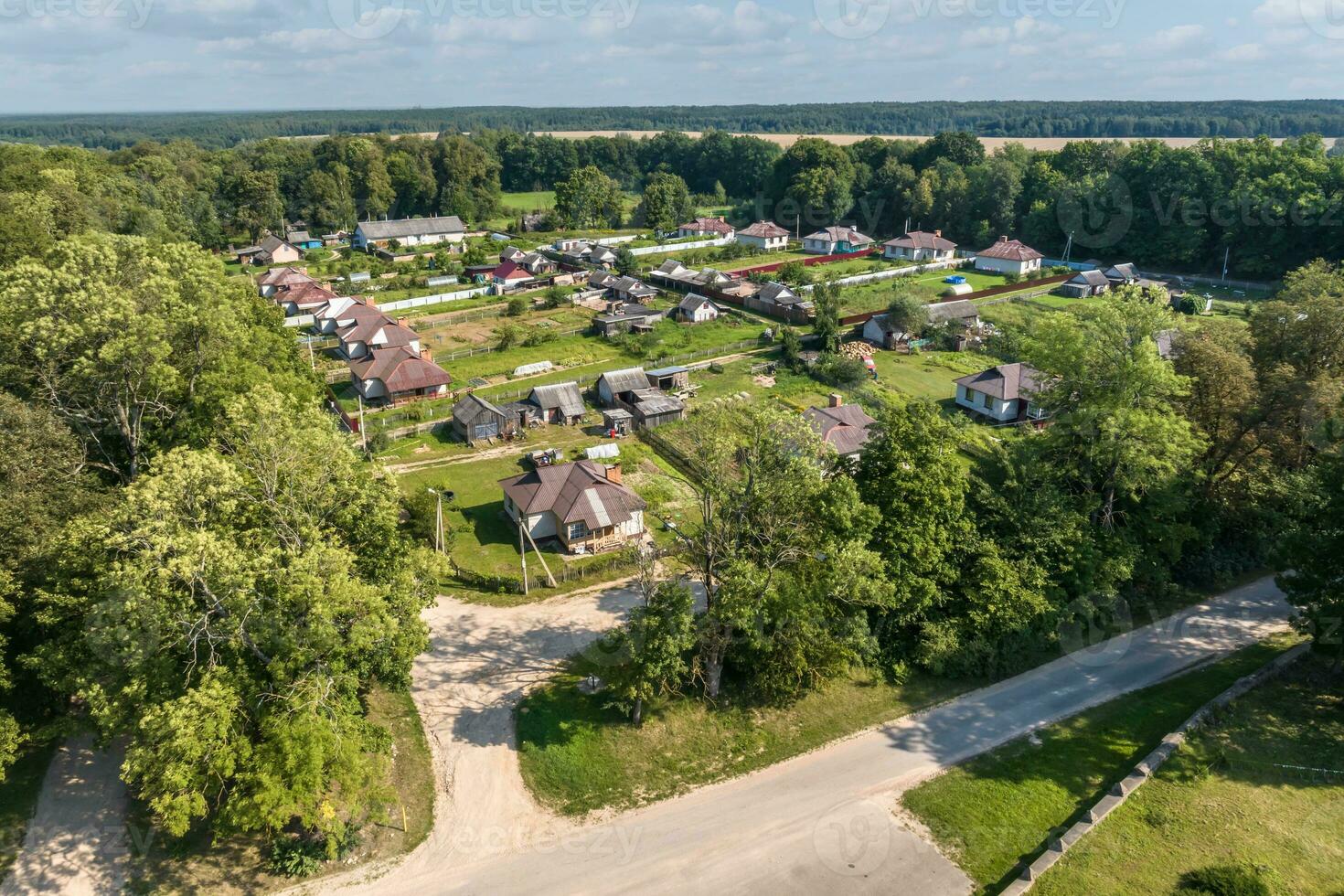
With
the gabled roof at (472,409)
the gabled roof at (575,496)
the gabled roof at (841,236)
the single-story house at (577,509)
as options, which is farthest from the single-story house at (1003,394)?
the gabled roof at (841,236)

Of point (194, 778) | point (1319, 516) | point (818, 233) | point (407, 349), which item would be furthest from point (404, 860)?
point (818, 233)

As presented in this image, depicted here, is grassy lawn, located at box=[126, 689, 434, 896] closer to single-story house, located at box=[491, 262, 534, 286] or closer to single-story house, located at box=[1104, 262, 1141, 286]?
single-story house, located at box=[491, 262, 534, 286]

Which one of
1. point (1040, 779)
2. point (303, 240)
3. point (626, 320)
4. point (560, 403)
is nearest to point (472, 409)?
point (560, 403)

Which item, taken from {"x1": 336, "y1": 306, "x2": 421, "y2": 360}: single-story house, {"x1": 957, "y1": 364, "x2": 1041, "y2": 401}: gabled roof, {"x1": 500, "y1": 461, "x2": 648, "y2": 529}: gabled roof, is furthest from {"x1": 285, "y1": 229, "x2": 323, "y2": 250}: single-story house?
{"x1": 957, "y1": 364, "x2": 1041, "y2": 401}: gabled roof

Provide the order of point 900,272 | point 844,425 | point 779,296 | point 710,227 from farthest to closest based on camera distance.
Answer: point 710,227
point 900,272
point 779,296
point 844,425

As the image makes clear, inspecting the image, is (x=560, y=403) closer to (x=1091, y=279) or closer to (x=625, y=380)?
(x=625, y=380)

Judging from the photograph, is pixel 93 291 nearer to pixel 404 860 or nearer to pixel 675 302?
pixel 404 860
